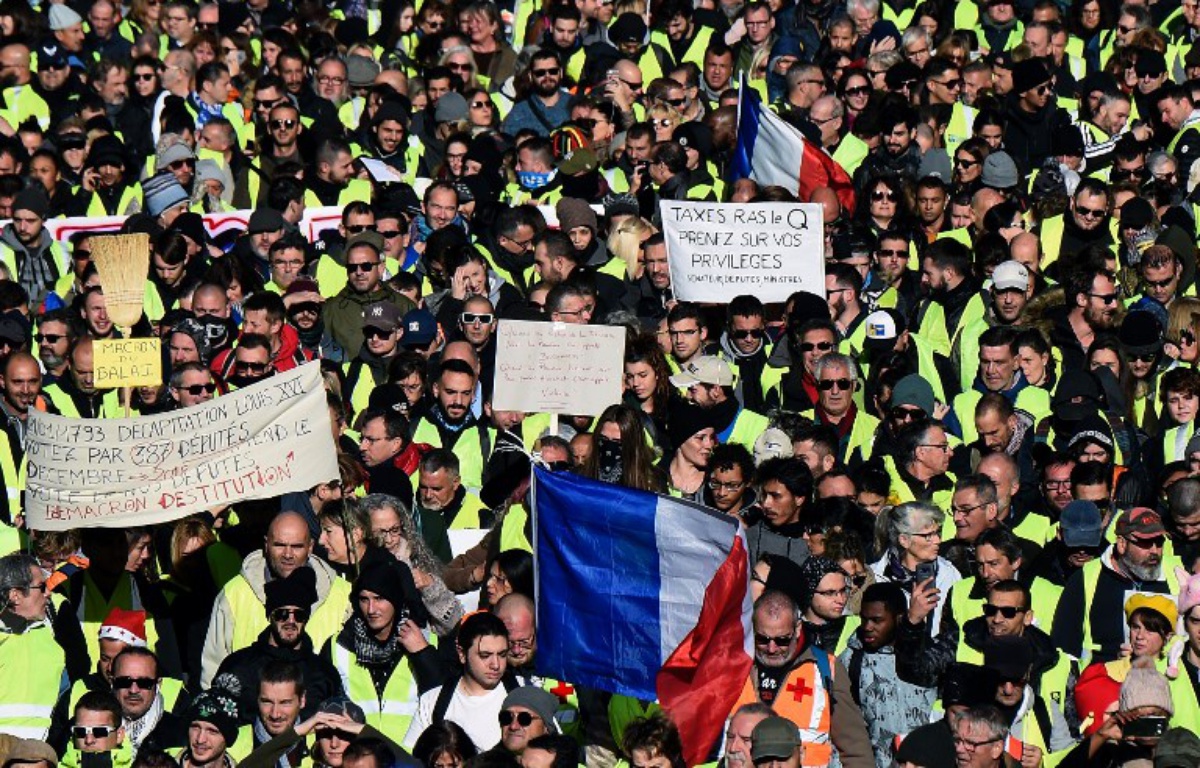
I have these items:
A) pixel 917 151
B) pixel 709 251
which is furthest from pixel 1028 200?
pixel 709 251

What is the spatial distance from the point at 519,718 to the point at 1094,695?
2.34 meters

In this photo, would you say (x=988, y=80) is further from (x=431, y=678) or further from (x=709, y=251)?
(x=431, y=678)

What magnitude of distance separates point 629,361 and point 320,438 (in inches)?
67.7

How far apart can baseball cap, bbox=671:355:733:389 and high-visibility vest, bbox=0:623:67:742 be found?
3.33 meters

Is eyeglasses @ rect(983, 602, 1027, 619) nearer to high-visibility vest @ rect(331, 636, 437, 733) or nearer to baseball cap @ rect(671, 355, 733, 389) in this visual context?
high-visibility vest @ rect(331, 636, 437, 733)

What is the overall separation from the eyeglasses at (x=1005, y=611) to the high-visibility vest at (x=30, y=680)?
396 cm

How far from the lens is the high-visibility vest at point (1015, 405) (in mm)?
16922

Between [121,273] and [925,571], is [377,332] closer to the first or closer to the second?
[121,273]

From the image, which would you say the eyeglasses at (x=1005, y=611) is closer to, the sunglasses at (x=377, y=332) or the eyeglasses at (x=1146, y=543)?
the eyeglasses at (x=1146, y=543)

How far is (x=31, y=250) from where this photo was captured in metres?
20.0

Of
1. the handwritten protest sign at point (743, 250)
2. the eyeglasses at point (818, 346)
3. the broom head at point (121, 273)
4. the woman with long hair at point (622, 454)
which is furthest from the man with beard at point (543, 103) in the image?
the woman with long hair at point (622, 454)

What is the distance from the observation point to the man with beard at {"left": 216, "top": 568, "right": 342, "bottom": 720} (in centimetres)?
1462

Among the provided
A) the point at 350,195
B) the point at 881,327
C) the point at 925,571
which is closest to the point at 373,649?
the point at 925,571

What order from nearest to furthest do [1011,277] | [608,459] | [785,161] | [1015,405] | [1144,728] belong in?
1. [1144,728]
2. [608,459]
3. [1015,405]
4. [1011,277]
5. [785,161]
